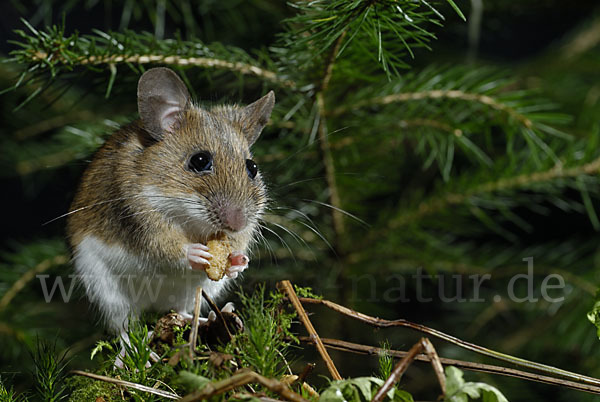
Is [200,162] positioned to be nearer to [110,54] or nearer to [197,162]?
[197,162]

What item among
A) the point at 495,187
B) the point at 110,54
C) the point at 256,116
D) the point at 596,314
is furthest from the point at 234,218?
the point at 495,187

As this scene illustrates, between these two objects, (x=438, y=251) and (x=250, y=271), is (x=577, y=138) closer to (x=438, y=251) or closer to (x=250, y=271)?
(x=438, y=251)

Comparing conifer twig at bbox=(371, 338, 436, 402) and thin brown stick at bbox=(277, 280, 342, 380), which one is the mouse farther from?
conifer twig at bbox=(371, 338, 436, 402)

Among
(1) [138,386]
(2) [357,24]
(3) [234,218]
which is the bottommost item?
(1) [138,386]

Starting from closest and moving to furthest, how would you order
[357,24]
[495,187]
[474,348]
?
[474,348], [357,24], [495,187]

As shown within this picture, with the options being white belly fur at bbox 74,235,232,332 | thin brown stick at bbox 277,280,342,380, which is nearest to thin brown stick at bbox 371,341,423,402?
thin brown stick at bbox 277,280,342,380

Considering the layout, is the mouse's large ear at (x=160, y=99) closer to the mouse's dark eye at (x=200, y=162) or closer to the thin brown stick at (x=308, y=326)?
the mouse's dark eye at (x=200, y=162)
